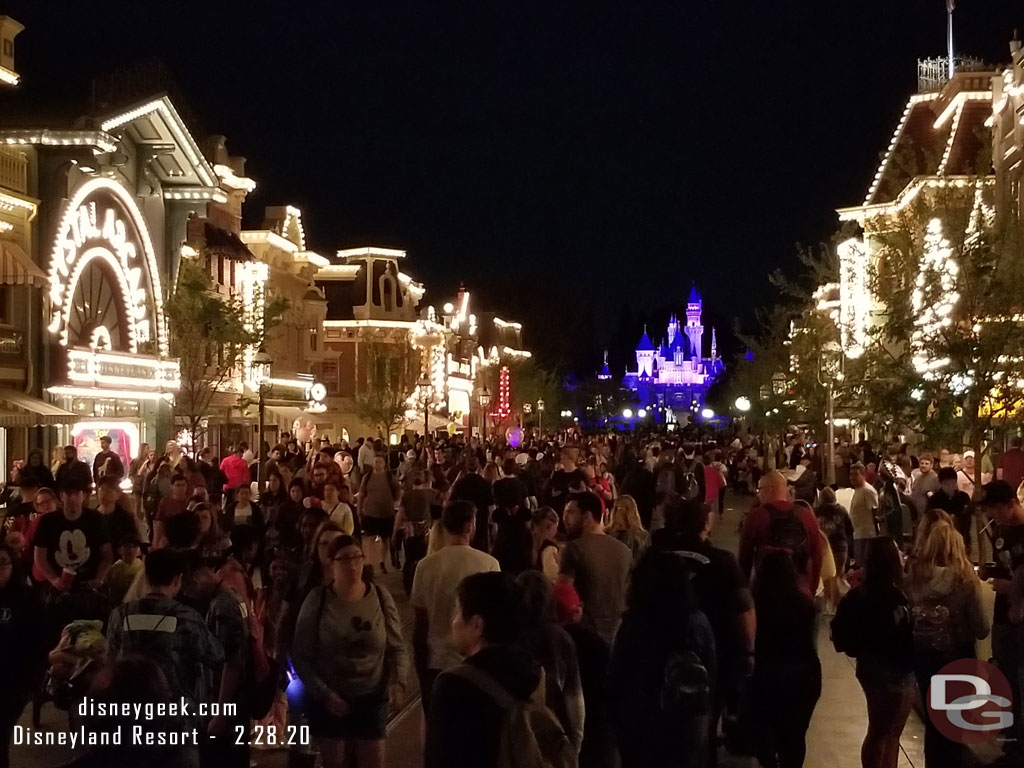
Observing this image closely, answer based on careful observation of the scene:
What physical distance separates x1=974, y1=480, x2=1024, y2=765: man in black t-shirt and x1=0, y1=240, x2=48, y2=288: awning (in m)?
19.2

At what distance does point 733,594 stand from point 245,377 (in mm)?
34118

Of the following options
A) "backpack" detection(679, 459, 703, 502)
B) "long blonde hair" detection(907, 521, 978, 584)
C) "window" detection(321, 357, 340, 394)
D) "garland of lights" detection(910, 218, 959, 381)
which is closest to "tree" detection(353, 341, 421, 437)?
"window" detection(321, 357, 340, 394)

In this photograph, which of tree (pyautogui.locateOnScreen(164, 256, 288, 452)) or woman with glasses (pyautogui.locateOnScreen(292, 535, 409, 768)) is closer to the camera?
woman with glasses (pyautogui.locateOnScreen(292, 535, 409, 768))

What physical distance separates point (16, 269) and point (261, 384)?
6060 millimetres

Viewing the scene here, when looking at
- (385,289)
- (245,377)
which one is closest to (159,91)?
(245,377)

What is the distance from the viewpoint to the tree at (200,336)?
3241cm

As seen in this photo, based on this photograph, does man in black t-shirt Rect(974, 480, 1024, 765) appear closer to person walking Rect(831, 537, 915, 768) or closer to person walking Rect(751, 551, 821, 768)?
person walking Rect(831, 537, 915, 768)

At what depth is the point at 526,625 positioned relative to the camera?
568 centimetres

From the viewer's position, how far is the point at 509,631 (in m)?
4.66

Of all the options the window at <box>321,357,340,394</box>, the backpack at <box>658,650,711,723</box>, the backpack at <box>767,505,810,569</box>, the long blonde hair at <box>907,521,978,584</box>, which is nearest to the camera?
the backpack at <box>658,650,711,723</box>

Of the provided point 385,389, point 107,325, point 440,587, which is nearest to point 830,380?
point 107,325

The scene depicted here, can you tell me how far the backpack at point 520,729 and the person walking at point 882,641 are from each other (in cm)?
362

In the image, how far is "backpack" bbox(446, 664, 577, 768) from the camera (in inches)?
171

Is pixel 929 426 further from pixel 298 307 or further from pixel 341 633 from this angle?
pixel 298 307
